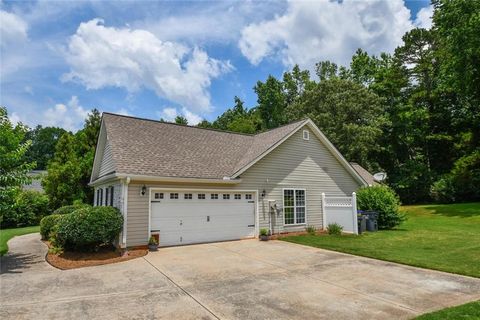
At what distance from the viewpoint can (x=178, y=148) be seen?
1470 centimetres

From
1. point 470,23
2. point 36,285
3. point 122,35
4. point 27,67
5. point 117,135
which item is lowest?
point 36,285

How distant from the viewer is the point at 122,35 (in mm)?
12586

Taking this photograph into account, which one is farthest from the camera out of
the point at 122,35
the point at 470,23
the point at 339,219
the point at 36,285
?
the point at 470,23

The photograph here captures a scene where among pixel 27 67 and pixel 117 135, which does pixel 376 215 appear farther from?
pixel 27 67

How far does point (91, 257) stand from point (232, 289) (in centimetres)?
597

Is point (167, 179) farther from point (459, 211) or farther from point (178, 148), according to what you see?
point (459, 211)

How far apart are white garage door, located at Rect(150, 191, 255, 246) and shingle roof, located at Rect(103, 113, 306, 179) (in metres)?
0.95

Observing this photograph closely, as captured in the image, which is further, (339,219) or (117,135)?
(339,219)

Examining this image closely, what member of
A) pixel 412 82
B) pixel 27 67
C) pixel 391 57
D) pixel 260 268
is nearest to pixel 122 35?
pixel 27 67

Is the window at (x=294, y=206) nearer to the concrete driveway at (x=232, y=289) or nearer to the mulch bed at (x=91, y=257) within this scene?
the concrete driveway at (x=232, y=289)

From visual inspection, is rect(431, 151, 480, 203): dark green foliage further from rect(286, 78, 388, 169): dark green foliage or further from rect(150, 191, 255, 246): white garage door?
rect(150, 191, 255, 246): white garage door

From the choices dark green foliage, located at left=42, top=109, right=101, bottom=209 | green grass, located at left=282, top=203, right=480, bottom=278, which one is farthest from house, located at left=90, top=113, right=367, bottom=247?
dark green foliage, located at left=42, top=109, right=101, bottom=209

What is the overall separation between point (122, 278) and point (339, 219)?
11.3 metres

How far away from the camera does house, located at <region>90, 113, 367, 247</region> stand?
1188 cm
